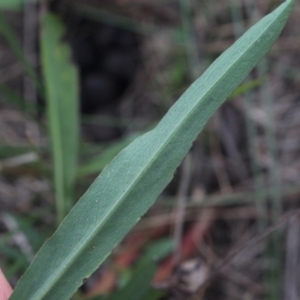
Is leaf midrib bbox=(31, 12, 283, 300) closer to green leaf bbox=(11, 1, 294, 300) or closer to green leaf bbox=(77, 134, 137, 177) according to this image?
green leaf bbox=(11, 1, 294, 300)

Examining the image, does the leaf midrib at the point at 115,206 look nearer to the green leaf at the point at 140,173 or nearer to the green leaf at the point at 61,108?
the green leaf at the point at 140,173

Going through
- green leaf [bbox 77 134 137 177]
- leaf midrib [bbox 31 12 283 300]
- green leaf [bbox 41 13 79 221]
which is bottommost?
green leaf [bbox 77 134 137 177]

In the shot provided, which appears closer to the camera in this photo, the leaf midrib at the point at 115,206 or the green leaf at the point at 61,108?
the leaf midrib at the point at 115,206

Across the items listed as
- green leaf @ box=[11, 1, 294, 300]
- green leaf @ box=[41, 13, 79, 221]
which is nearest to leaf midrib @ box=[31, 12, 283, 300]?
green leaf @ box=[11, 1, 294, 300]

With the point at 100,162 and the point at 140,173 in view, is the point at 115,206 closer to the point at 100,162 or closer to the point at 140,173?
the point at 140,173

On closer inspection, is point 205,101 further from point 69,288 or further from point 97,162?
point 97,162

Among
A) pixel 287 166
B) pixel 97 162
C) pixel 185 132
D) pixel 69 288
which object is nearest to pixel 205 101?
pixel 185 132

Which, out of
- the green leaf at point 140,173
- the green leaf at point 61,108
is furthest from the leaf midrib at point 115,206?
the green leaf at point 61,108

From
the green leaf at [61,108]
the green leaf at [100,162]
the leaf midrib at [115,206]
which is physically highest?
the leaf midrib at [115,206]
